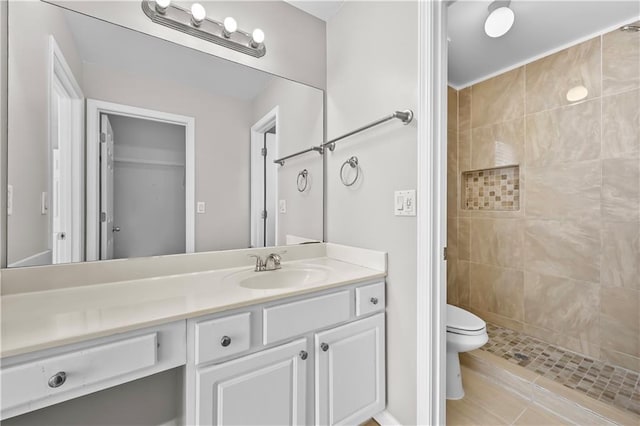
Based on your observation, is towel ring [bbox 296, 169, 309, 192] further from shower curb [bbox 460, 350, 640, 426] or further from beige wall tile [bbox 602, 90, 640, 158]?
beige wall tile [bbox 602, 90, 640, 158]

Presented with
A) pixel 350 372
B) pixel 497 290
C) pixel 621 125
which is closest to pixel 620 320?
pixel 497 290

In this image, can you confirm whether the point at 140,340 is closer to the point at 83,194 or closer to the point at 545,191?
the point at 83,194

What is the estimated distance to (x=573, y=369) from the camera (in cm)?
188

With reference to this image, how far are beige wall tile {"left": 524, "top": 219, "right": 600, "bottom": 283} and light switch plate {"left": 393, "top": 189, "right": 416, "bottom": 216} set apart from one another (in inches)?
66.2

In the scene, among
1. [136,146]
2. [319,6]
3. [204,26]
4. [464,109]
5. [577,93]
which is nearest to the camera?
[136,146]

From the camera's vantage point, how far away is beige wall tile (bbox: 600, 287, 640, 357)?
71.9 inches

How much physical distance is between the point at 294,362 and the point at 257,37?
1.61m

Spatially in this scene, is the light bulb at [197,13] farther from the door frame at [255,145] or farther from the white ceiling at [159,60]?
the door frame at [255,145]

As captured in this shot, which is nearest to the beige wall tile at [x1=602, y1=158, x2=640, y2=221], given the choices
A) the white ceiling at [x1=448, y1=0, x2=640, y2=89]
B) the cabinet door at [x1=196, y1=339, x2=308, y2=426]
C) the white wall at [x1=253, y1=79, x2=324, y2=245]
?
the white ceiling at [x1=448, y1=0, x2=640, y2=89]

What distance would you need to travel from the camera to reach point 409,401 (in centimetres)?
130

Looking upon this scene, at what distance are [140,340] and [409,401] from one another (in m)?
1.18

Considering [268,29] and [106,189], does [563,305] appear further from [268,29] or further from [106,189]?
[106,189]

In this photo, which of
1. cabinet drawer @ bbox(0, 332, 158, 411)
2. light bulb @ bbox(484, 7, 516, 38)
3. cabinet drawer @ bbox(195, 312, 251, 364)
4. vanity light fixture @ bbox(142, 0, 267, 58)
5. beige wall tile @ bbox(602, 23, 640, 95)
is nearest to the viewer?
cabinet drawer @ bbox(0, 332, 158, 411)

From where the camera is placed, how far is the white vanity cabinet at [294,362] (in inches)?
36.1
